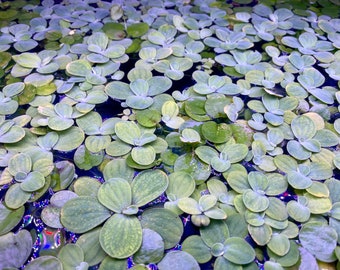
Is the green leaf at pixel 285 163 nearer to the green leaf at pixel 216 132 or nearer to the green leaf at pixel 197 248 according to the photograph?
the green leaf at pixel 216 132

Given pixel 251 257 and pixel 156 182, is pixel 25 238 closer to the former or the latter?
pixel 156 182

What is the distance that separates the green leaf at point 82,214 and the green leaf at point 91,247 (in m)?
0.02

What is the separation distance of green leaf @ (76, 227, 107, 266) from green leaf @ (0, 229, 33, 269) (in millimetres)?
142

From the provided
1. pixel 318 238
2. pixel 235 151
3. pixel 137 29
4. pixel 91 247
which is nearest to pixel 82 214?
pixel 91 247

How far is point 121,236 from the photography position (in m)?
0.97

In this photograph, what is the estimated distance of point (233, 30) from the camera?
71.6 inches

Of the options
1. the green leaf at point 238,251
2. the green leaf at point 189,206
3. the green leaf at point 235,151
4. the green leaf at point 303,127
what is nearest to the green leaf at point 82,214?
the green leaf at point 189,206

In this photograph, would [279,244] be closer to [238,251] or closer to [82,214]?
[238,251]

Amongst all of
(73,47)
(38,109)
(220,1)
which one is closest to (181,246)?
(38,109)

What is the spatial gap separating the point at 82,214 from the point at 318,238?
67 cm

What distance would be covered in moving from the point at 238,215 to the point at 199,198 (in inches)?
5.0

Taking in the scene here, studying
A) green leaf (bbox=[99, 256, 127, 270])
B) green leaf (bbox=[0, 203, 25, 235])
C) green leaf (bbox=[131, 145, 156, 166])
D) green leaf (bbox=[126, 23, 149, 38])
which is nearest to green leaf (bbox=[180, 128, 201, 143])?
green leaf (bbox=[131, 145, 156, 166])

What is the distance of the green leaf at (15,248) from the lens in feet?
3.07

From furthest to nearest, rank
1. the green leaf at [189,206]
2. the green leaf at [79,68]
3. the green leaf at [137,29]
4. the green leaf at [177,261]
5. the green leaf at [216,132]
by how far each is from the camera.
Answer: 1. the green leaf at [137,29]
2. the green leaf at [79,68]
3. the green leaf at [216,132]
4. the green leaf at [189,206]
5. the green leaf at [177,261]
